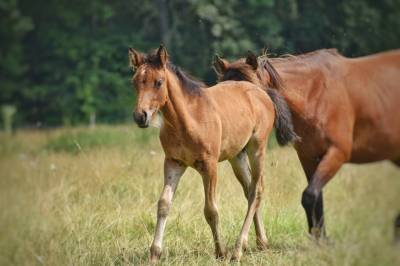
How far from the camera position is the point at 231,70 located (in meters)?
6.71

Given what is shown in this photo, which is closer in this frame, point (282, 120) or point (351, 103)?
point (351, 103)

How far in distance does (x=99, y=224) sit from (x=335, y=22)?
62.3 ft

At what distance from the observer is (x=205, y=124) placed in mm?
5609

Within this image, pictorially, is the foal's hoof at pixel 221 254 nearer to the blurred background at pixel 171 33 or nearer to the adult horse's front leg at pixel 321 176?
the adult horse's front leg at pixel 321 176

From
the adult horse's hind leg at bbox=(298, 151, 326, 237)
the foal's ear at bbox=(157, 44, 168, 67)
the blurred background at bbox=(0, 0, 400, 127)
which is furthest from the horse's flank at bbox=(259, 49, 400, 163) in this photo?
the blurred background at bbox=(0, 0, 400, 127)

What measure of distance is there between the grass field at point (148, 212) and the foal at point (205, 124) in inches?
18.6

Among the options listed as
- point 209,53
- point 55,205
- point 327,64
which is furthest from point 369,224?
point 209,53

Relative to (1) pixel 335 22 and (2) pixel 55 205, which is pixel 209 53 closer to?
(1) pixel 335 22

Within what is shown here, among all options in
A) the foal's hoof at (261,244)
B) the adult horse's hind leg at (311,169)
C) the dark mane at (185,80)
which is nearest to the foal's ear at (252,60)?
the dark mane at (185,80)

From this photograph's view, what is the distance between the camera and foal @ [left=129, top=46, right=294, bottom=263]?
5.30m

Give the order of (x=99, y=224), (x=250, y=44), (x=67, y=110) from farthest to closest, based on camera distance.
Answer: (x=250, y=44) → (x=67, y=110) → (x=99, y=224)

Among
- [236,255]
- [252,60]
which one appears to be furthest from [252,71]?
[236,255]

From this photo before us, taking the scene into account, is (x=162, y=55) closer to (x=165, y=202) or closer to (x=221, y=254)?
(x=165, y=202)

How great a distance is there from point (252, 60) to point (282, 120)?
29.1 inches
